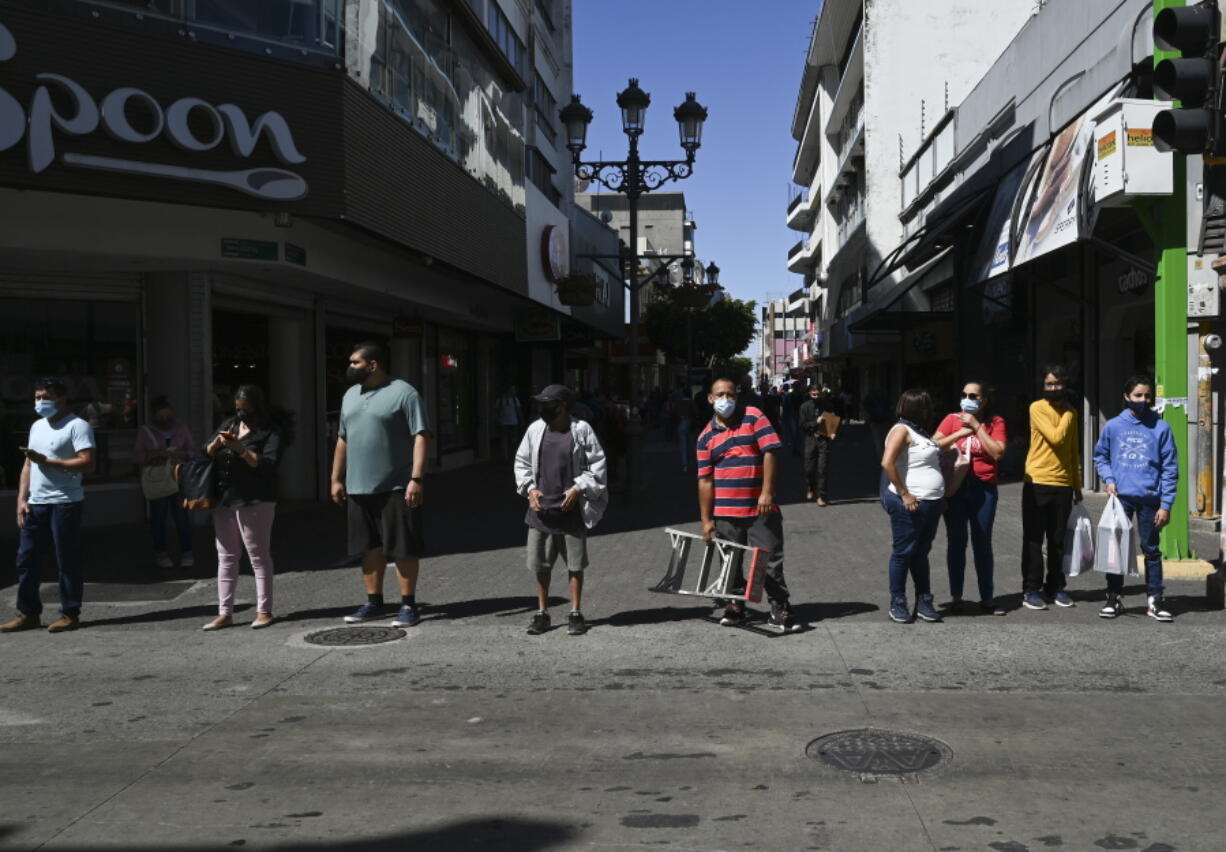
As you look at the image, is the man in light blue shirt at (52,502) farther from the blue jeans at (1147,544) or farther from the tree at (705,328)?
the tree at (705,328)

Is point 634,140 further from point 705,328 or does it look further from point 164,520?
point 705,328

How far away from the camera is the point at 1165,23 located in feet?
27.2

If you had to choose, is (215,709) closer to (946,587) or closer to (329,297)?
(946,587)

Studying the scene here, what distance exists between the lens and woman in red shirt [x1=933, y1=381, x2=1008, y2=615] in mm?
8023

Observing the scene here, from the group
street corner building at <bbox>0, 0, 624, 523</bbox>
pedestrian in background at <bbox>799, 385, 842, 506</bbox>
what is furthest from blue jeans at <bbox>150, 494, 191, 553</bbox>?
pedestrian in background at <bbox>799, 385, 842, 506</bbox>

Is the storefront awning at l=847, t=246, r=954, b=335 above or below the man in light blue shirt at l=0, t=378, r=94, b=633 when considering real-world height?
above

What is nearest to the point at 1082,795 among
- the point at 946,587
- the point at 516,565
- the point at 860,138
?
the point at 946,587

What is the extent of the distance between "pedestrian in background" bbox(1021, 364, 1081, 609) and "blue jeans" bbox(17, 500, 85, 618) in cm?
676

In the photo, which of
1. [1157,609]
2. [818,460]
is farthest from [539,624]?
[818,460]

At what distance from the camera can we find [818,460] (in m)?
16.2

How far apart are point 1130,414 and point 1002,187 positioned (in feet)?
37.4

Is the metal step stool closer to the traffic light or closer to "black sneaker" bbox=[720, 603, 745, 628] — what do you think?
"black sneaker" bbox=[720, 603, 745, 628]

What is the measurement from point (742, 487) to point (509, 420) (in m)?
19.5

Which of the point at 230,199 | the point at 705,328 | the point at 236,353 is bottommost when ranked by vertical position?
the point at 236,353
